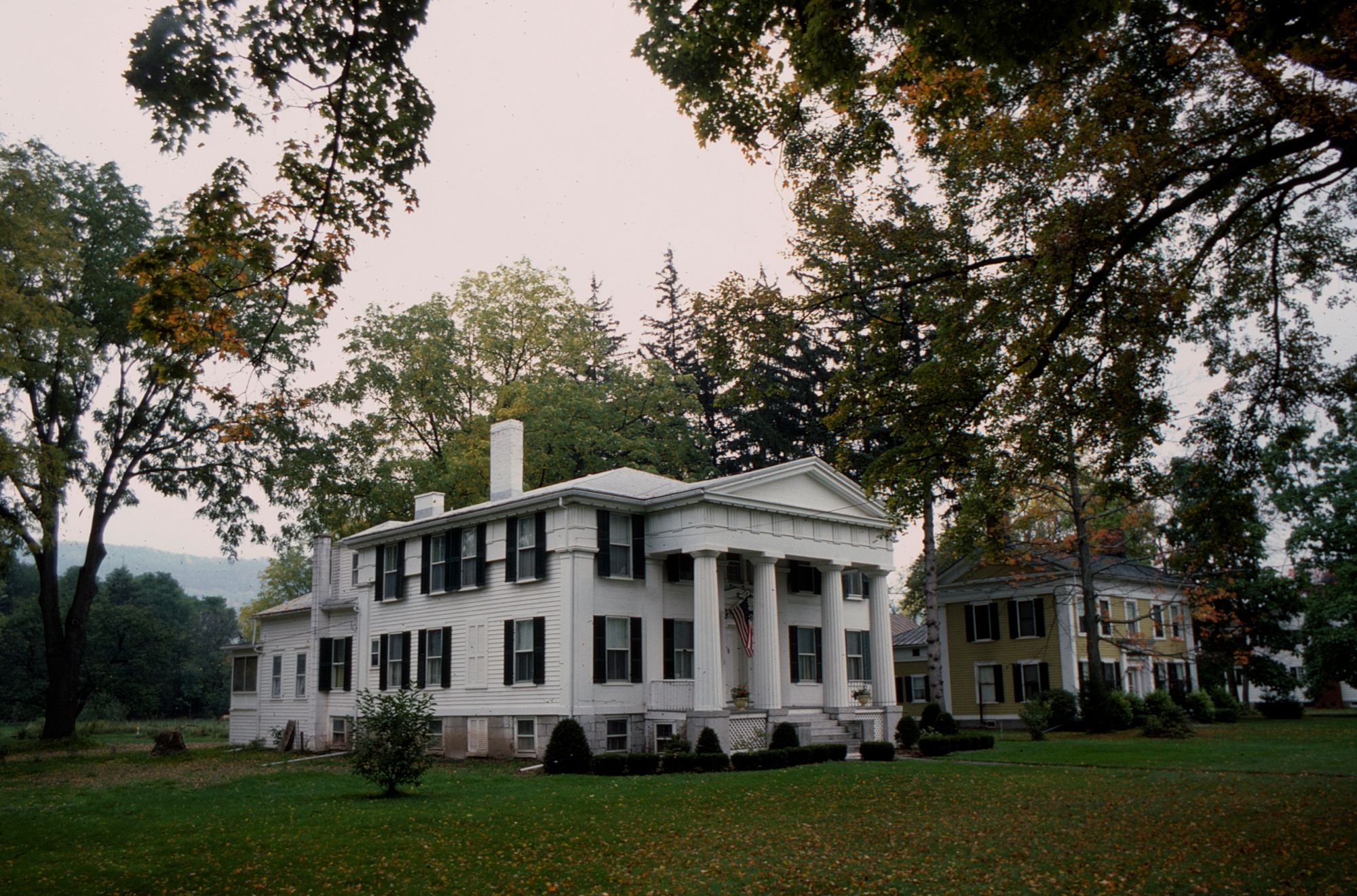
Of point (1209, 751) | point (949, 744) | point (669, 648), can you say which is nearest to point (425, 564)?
point (669, 648)

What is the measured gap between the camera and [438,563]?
2827 cm

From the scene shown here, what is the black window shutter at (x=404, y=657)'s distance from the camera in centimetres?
2886

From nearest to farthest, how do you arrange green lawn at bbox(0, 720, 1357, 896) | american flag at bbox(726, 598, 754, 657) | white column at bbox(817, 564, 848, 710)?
green lawn at bbox(0, 720, 1357, 896) < white column at bbox(817, 564, 848, 710) < american flag at bbox(726, 598, 754, 657)

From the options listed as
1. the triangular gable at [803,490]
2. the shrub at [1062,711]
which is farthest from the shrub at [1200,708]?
the triangular gable at [803,490]

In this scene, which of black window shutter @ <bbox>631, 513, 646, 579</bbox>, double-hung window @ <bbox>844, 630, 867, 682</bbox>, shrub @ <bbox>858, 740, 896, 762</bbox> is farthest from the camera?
double-hung window @ <bbox>844, 630, 867, 682</bbox>

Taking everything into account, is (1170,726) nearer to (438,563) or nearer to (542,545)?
(542,545)

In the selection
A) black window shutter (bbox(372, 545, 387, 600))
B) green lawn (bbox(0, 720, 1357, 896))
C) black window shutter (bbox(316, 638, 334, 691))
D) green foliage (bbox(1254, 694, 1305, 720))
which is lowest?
green foliage (bbox(1254, 694, 1305, 720))

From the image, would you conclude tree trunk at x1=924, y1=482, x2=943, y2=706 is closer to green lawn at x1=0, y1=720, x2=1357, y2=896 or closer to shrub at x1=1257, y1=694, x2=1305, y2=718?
green lawn at x1=0, y1=720, x2=1357, y2=896

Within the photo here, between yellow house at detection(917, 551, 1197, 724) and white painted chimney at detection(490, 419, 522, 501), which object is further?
yellow house at detection(917, 551, 1197, 724)

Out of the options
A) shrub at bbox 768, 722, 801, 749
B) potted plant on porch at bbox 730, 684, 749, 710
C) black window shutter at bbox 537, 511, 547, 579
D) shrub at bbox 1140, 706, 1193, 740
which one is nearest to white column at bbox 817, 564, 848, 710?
potted plant on porch at bbox 730, 684, 749, 710

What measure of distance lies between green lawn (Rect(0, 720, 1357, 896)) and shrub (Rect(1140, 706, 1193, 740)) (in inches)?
423

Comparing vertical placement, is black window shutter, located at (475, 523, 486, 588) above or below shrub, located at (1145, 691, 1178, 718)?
above

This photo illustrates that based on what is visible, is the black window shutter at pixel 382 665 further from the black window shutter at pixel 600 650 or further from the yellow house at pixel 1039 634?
the yellow house at pixel 1039 634

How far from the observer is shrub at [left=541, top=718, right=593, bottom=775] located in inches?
836
